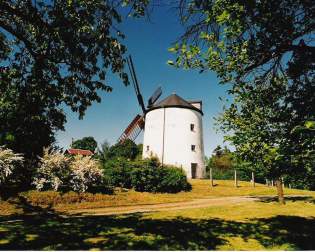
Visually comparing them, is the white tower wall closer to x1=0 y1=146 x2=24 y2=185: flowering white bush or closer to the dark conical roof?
the dark conical roof

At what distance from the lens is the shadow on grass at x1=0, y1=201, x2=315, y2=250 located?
24.6ft

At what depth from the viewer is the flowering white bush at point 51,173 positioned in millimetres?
16766

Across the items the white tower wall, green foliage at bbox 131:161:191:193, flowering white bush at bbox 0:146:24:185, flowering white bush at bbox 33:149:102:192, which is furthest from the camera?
the white tower wall

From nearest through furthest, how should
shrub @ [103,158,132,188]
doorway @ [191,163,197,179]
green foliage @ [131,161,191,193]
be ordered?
green foliage @ [131,161,191,193] → shrub @ [103,158,132,188] → doorway @ [191,163,197,179]

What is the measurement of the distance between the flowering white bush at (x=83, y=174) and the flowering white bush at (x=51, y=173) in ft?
1.71

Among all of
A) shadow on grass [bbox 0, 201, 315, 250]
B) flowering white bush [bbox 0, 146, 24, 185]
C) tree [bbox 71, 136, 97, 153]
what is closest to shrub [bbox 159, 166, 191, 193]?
shadow on grass [bbox 0, 201, 315, 250]

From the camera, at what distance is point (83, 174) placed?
18.0 metres

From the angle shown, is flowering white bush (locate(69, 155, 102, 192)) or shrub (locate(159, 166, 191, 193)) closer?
flowering white bush (locate(69, 155, 102, 192))

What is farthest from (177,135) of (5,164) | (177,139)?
(5,164)

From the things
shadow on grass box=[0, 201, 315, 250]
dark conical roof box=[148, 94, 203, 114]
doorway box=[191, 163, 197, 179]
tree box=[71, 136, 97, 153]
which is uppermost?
tree box=[71, 136, 97, 153]

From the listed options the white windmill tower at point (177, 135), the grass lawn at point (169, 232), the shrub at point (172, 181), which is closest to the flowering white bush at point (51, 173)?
the grass lawn at point (169, 232)

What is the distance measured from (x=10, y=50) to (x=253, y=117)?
8.94 meters

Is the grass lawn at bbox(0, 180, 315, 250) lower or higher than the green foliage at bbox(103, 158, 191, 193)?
lower

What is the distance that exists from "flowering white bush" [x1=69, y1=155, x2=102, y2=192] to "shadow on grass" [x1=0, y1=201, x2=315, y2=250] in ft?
22.4
